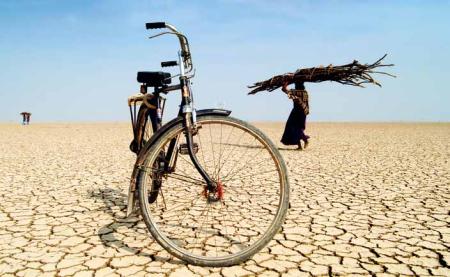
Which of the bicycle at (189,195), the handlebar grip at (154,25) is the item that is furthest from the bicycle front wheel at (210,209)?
the handlebar grip at (154,25)

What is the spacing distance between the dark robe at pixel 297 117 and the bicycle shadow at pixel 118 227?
18.7ft

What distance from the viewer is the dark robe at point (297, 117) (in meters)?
9.20

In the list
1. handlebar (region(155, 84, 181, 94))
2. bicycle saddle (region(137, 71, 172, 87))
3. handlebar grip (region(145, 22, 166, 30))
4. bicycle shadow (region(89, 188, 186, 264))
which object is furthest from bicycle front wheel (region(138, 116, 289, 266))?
handlebar grip (region(145, 22, 166, 30))

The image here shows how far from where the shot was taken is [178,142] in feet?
8.36

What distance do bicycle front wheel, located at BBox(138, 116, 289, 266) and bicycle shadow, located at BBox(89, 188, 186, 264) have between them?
0.17m

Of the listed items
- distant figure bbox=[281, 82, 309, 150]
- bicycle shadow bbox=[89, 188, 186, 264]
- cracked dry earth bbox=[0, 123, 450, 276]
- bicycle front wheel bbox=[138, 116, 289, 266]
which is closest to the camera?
bicycle front wheel bbox=[138, 116, 289, 266]

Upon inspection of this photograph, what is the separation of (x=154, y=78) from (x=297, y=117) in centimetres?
733

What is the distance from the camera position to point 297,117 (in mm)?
9625

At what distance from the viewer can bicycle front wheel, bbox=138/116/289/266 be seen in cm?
233

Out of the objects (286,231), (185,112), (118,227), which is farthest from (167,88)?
(286,231)

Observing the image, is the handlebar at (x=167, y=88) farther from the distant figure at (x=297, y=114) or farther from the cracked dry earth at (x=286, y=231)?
the distant figure at (x=297, y=114)

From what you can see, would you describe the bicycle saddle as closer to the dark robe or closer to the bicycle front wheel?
the bicycle front wheel

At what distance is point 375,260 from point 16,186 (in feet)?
16.7

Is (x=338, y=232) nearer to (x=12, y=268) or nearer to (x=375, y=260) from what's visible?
(x=375, y=260)
